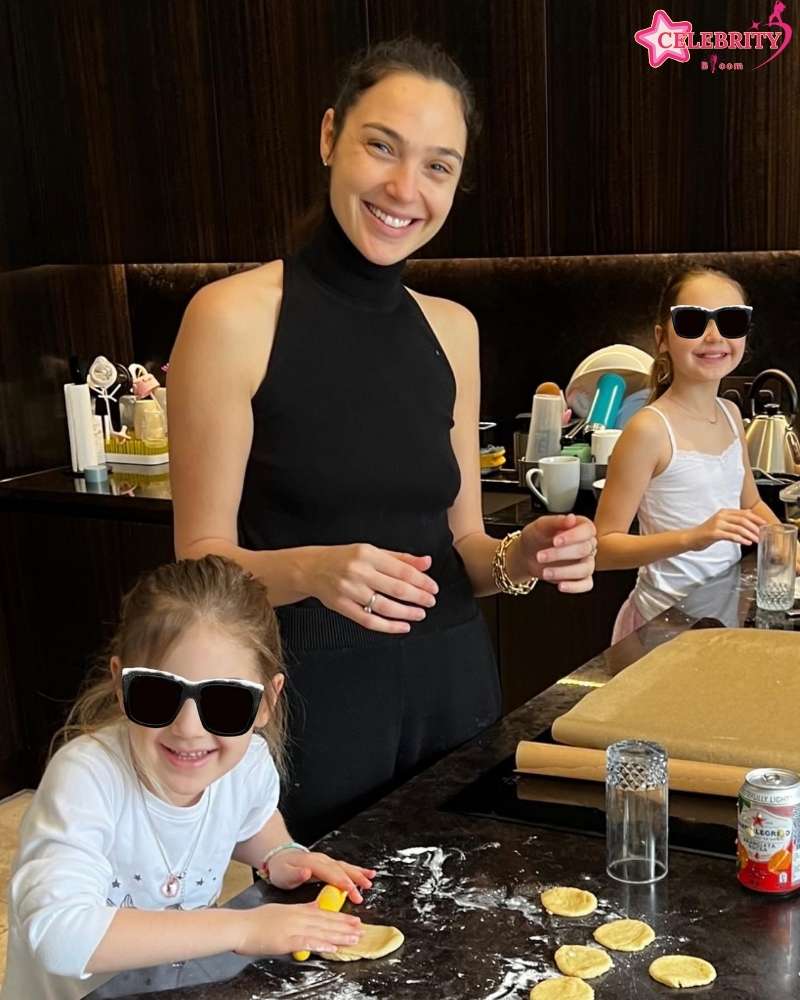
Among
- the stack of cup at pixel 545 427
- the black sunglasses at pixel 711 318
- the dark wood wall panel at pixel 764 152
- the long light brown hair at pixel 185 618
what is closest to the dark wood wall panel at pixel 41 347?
the stack of cup at pixel 545 427

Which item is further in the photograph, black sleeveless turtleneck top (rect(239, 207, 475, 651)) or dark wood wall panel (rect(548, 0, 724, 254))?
dark wood wall panel (rect(548, 0, 724, 254))

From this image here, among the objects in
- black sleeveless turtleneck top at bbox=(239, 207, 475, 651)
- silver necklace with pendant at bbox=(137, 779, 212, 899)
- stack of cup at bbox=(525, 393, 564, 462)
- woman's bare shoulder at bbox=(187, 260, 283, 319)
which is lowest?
silver necklace with pendant at bbox=(137, 779, 212, 899)

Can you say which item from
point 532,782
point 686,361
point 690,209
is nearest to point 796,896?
point 532,782

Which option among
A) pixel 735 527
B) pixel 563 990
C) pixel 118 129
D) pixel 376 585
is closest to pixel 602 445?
pixel 735 527

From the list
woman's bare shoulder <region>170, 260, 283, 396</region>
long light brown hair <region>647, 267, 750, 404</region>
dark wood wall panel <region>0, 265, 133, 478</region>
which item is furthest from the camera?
dark wood wall panel <region>0, 265, 133, 478</region>

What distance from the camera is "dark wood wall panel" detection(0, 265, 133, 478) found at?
380 centimetres

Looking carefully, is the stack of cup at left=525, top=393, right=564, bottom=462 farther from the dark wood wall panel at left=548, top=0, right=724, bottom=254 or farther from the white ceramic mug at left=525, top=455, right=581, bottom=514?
the dark wood wall panel at left=548, top=0, right=724, bottom=254

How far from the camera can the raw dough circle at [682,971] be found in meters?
1.01

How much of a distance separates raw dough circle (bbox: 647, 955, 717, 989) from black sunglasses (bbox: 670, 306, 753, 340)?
58.4 inches

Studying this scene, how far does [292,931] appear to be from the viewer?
1.10 m

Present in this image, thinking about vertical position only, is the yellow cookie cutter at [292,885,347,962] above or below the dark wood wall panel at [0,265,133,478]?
below

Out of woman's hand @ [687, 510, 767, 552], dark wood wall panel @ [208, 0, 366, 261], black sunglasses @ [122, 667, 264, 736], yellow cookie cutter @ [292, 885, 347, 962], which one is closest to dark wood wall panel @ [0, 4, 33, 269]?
dark wood wall panel @ [208, 0, 366, 261]

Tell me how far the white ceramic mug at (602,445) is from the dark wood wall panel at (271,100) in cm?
106

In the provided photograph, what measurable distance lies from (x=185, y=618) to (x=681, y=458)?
138cm
